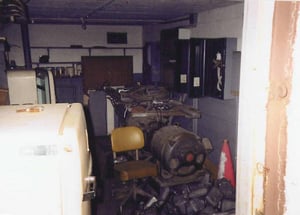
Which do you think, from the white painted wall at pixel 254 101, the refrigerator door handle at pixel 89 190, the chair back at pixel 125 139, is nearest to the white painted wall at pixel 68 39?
the chair back at pixel 125 139

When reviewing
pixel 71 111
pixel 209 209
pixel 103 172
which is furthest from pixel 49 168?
pixel 103 172

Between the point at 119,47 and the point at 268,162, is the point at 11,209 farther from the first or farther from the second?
the point at 119,47

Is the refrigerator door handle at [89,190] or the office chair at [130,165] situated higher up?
the refrigerator door handle at [89,190]

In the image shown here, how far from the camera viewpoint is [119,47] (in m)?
→ 7.51

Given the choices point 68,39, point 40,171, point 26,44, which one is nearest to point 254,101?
point 40,171

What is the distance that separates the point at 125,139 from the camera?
3760 millimetres

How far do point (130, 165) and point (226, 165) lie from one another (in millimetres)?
1268

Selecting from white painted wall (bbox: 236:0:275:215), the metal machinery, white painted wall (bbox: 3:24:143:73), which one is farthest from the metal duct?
white painted wall (bbox: 236:0:275:215)

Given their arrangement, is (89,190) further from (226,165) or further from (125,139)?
(226,165)

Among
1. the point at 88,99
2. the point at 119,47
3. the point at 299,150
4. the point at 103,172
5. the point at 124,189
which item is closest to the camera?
the point at 299,150

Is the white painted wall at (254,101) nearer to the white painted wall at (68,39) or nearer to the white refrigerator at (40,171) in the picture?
the white refrigerator at (40,171)

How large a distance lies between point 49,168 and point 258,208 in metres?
0.72

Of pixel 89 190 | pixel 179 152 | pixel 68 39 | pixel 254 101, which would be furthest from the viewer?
pixel 68 39

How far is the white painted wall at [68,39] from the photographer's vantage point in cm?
683
